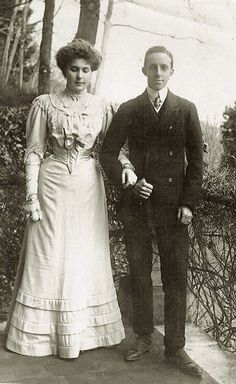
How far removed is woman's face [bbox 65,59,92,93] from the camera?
3176 millimetres

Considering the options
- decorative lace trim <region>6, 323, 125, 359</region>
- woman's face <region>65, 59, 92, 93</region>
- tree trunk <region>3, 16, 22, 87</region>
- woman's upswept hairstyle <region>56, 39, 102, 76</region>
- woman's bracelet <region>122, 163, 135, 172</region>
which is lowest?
decorative lace trim <region>6, 323, 125, 359</region>

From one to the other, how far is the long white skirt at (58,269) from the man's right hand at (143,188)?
0.39 metres

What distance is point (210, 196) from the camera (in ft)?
11.1

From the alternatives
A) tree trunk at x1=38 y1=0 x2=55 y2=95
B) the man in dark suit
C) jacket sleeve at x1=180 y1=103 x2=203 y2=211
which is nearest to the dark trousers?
the man in dark suit

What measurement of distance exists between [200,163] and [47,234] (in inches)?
40.1

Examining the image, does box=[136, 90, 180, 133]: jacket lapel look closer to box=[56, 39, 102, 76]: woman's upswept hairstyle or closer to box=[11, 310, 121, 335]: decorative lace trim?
box=[56, 39, 102, 76]: woman's upswept hairstyle

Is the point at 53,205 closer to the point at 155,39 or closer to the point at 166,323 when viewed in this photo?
the point at 166,323

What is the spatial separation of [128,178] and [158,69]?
0.64 metres

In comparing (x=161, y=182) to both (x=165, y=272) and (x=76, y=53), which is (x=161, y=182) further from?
(x=76, y=53)

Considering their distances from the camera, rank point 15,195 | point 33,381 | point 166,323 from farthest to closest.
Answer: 1. point 15,195
2. point 166,323
3. point 33,381

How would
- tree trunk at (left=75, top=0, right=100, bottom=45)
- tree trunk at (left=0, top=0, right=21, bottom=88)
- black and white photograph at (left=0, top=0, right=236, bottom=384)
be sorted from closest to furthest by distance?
black and white photograph at (left=0, top=0, right=236, bottom=384) → tree trunk at (left=75, top=0, right=100, bottom=45) → tree trunk at (left=0, top=0, right=21, bottom=88)

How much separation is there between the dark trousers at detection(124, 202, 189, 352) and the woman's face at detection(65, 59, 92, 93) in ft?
2.78

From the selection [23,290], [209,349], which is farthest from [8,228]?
[209,349]

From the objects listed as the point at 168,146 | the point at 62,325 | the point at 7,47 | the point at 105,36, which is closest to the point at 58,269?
the point at 62,325
